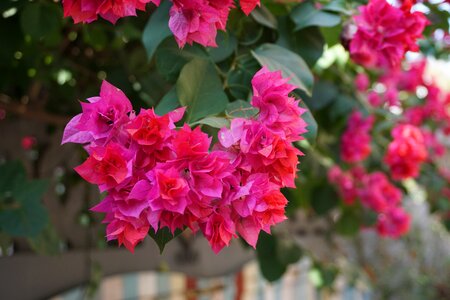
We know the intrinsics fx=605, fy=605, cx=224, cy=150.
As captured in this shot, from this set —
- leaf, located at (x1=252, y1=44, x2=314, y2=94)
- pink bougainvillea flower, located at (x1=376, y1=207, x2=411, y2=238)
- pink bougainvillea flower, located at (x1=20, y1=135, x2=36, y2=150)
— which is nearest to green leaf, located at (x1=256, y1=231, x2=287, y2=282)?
pink bougainvillea flower, located at (x1=376, y1=207, x2=411, y2=238)

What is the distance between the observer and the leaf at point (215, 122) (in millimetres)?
671

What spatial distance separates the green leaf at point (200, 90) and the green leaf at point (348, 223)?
55.2 inches

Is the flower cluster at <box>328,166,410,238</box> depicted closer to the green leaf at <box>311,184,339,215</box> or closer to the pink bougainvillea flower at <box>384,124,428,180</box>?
the green leaf at <box>311,184,339,215</box>

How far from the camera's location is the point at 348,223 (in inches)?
83.4

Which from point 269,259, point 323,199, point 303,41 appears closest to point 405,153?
point 323,199

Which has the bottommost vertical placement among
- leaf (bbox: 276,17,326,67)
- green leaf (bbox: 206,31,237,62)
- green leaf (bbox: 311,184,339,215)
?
green leaf (bbox: 311,184,339,215)

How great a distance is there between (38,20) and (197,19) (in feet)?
1.91

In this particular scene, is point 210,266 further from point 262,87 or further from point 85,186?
point 262,87

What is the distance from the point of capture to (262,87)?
2.20 feet

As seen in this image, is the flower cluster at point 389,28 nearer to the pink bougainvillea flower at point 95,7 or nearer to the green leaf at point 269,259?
the pink bougainvillea flower at point 95,7

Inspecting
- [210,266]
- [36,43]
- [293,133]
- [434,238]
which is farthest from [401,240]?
[293,133]

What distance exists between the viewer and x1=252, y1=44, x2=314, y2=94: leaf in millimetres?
854

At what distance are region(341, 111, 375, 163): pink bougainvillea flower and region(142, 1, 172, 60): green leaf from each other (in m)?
0.88

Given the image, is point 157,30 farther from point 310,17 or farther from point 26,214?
point 26,214
